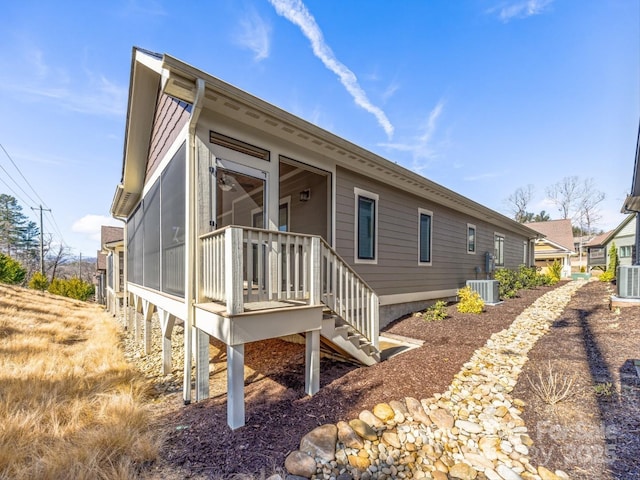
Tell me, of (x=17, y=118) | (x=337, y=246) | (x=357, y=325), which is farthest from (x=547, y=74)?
(x=17, y=118)

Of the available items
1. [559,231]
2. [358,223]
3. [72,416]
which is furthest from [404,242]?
[559,231]

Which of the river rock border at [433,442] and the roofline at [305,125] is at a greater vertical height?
the roofline at [305,125]

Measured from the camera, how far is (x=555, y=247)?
25.1 m

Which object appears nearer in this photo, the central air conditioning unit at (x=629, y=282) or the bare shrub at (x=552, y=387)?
the bare shrub at (x=552, y=387)

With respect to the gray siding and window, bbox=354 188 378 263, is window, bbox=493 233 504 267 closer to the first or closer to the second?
the gray siding

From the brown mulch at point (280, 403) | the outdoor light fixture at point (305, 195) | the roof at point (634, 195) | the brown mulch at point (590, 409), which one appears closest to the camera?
the brown mulch at point (590, 409)

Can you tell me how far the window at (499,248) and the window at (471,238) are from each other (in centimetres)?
235

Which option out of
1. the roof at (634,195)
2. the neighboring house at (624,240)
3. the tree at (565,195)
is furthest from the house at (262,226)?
the tree at (565,195)

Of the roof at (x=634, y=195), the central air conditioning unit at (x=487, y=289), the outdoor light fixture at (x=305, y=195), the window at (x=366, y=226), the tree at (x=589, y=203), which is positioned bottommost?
the central air conditioning unit at (x=487, y=289)

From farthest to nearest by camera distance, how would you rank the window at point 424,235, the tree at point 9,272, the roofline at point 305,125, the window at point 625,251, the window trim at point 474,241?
the window at point 625,251
the tree at point 9,272
the window trim at point 474,241
the window at point 424,235
the roofline at point 305,125

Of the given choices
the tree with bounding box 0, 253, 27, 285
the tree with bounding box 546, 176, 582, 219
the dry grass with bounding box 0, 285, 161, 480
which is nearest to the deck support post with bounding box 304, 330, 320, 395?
A: the dry grass with bounding box 0, 285, 161, 480

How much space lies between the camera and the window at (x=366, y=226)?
6.34 m

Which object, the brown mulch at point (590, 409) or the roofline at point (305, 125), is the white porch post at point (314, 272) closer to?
the roofline at point (305, 125)

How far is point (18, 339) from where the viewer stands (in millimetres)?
7418
